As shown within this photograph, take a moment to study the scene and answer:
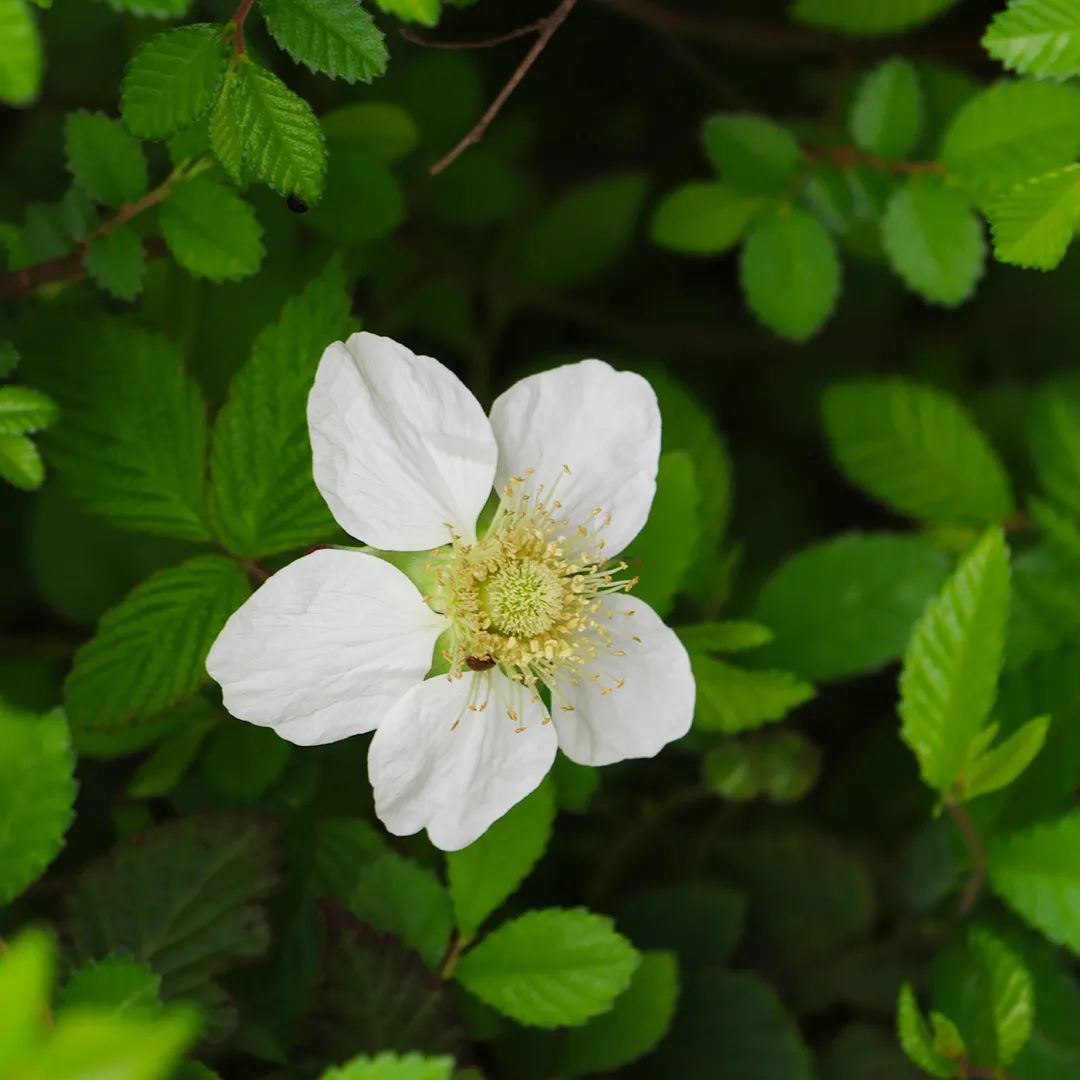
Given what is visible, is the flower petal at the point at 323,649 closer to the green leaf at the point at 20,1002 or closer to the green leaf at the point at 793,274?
the green leaf at the point at 20,1002

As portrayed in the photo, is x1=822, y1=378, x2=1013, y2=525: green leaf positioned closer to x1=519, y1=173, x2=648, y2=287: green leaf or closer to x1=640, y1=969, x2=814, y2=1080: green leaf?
x1=519, y1=173, x2=648, y2=287: green leaf

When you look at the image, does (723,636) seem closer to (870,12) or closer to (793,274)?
(793,274)

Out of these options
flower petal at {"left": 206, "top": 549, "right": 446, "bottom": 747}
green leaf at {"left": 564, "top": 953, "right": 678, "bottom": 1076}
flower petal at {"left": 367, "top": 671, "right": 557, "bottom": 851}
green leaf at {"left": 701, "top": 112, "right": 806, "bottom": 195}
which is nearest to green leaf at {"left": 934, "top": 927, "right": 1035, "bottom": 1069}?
green leaf at {"left": 564, "top": 953, "right": 678, "bottom": 1076}

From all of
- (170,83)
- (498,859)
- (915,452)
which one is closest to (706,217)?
(915,452)

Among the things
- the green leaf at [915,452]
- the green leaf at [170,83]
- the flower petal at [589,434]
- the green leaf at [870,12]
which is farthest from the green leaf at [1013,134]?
the green leaf at [170,83]

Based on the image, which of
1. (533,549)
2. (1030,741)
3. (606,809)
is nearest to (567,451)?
(533,549)

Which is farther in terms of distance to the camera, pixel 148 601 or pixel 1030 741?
pixel 1030 741

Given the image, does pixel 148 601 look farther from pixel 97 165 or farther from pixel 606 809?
pixel 606 809
